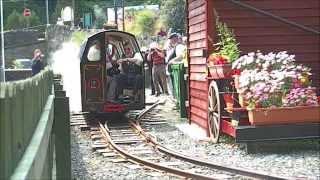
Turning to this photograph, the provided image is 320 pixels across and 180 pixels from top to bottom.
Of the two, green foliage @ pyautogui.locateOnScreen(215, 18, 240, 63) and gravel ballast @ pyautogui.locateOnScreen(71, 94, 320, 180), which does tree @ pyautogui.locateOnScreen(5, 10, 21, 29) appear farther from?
green foliage @ pyautogui.locateOnScreen(215, 18, 240, 63)

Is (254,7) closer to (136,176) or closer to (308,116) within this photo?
(308,116)

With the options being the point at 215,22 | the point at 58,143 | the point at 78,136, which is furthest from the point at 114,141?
the point at 58,143

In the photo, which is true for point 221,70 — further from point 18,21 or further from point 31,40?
point 18,21

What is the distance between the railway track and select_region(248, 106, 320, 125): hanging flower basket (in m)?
1.17

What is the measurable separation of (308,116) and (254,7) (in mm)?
2553

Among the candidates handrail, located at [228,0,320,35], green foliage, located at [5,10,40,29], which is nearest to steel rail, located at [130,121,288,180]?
handrail, located at [228,0,320,35]

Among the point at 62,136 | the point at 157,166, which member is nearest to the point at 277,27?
the point at 157,166

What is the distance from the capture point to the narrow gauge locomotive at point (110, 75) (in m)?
15.6

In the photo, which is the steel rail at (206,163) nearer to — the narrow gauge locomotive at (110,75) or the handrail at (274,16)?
the handrail at (274,16)

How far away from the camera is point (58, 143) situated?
6.14m

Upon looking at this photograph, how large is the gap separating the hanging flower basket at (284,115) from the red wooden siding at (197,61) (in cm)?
253

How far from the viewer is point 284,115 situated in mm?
9914

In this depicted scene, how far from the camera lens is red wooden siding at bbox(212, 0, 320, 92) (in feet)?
38.4

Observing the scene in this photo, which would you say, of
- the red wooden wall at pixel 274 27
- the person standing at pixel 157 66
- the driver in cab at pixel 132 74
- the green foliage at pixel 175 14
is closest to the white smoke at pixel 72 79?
the person standing at pixel 157 66
